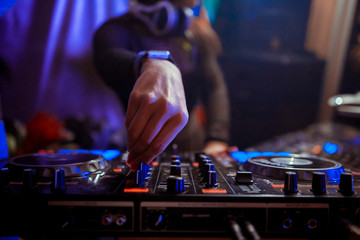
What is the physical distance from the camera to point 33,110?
193cm

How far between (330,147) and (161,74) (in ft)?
3.75

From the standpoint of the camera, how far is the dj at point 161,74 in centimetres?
69

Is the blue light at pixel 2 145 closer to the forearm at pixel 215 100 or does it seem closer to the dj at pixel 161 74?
the dj at pixel 161 74

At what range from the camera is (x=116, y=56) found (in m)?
1.07

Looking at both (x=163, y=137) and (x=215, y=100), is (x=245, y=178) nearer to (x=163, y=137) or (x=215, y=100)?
(x=163, y=137)

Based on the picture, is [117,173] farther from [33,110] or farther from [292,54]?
[292,54]

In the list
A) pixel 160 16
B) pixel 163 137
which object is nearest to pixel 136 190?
pixel 163 137

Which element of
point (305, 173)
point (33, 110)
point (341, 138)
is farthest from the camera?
point (33, 110)

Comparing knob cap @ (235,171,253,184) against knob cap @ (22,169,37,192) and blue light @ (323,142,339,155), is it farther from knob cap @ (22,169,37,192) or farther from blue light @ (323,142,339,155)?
blue light @ (323,142,339,155)

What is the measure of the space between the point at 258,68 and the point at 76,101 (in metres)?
1.51

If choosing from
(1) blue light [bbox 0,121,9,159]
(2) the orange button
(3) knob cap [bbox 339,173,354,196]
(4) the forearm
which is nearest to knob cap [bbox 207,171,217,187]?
(2) the orange button

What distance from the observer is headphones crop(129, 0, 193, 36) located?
133 centimetres

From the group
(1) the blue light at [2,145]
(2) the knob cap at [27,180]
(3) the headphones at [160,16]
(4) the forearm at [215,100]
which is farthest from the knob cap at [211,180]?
(4) the forearm at [215,100]

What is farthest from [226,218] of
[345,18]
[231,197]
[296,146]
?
[345,18]
